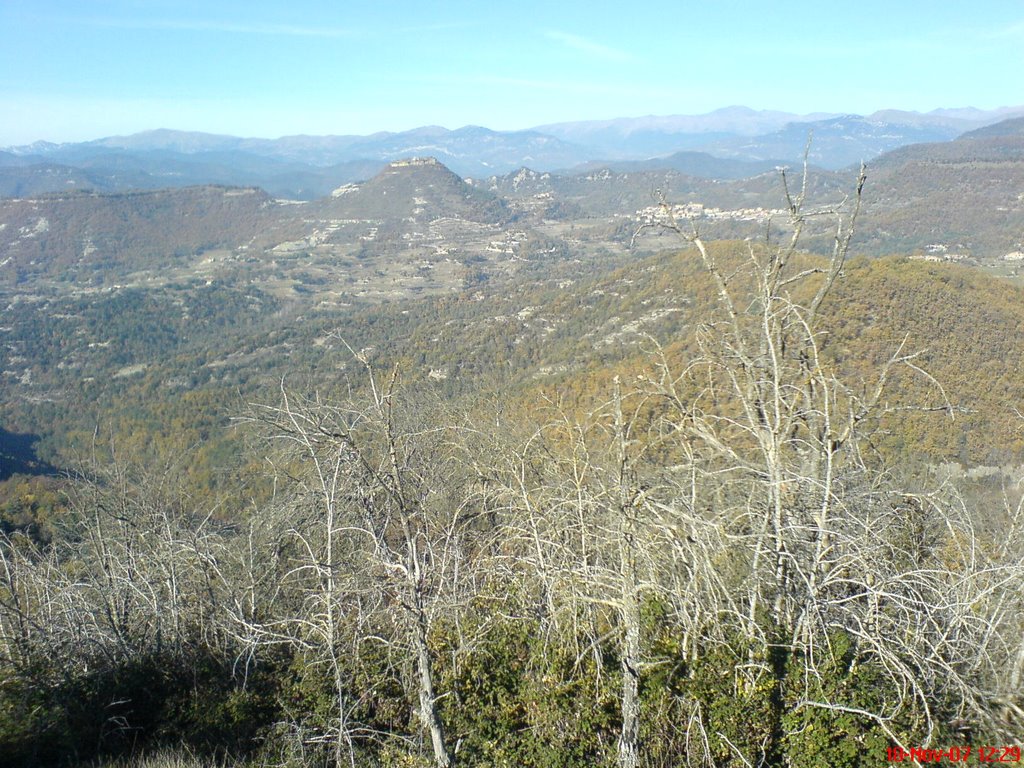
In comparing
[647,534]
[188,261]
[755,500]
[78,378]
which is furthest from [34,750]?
[188,261]

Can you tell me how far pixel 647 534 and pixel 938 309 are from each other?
40495mm

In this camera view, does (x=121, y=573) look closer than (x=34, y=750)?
No

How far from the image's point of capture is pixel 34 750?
4.15 meters

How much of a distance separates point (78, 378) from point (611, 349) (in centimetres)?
6974

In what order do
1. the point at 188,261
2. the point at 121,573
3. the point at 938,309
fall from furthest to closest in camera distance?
1. the point at 188,261
2. the point at 938,309
3. the point at 121,573

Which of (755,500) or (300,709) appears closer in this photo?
(755,500)

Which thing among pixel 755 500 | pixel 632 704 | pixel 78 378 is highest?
pixel 755 500

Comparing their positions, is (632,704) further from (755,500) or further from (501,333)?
(501,333)

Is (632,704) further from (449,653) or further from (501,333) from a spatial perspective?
(501,333)

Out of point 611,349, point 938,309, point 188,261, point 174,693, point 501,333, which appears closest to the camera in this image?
point 174,693

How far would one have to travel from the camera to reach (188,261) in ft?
490

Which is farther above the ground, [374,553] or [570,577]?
[374,553]

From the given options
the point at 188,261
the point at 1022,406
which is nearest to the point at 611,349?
the point at 1022,406

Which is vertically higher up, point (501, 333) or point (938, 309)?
point (938, 309)
